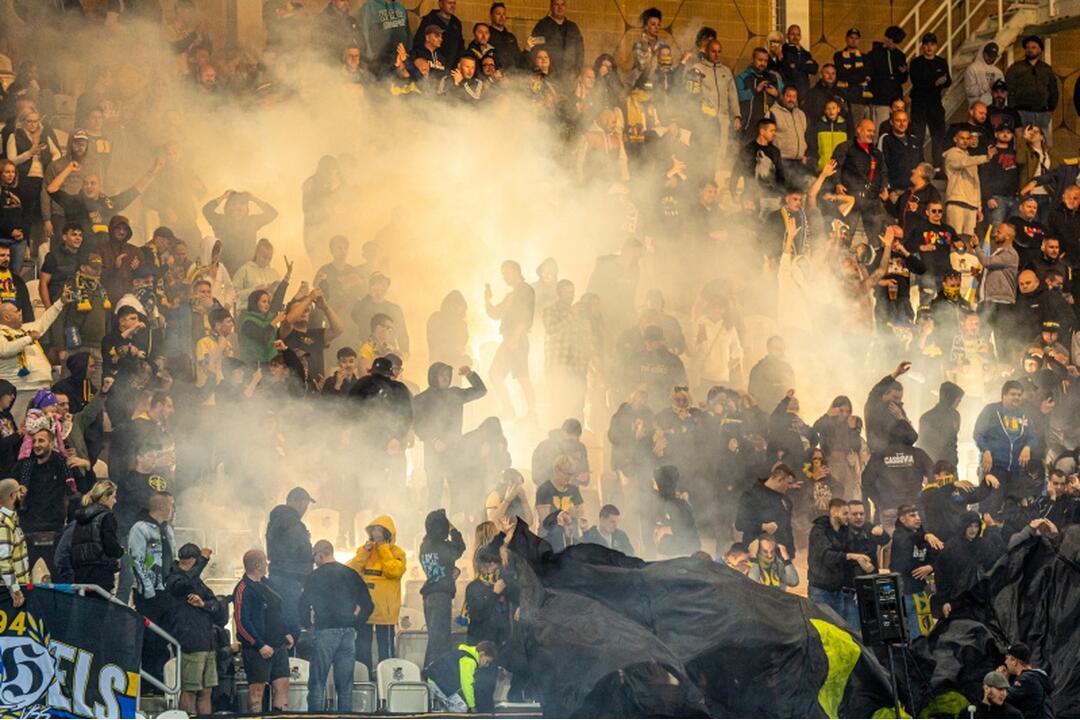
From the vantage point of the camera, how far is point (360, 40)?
17.4 metres

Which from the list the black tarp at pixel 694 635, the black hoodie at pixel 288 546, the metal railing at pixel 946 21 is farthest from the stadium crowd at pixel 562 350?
the metal railing at pixel 946 21

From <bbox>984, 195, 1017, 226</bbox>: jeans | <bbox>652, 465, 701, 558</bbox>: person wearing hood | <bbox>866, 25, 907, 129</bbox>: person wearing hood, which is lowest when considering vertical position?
<bbox>652, 465, 701, 558</bbox>: person wearing hood

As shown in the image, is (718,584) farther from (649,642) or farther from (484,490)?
(484,490)

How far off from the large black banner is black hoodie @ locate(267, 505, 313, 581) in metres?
1.71

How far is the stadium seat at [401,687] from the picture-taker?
42.7 ft

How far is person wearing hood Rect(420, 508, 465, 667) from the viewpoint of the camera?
13.5 m

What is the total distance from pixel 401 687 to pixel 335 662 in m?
0.48

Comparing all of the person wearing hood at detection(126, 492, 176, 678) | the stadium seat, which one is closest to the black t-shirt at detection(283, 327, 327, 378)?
the person wearing hood at detection(126, 492, 176, 678)

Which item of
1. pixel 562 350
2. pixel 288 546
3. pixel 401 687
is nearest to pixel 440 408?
pixel 562 350

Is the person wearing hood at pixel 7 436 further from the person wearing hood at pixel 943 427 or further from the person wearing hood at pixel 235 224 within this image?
the person wearing hood at pixel 943 427

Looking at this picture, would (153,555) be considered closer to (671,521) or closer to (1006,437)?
(671,521)

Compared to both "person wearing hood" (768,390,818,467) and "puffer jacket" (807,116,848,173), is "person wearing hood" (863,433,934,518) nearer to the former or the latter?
"person wearing hood" (768,390,818,467)

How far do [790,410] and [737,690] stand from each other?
11.9ft

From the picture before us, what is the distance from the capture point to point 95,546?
1289 centimetres
